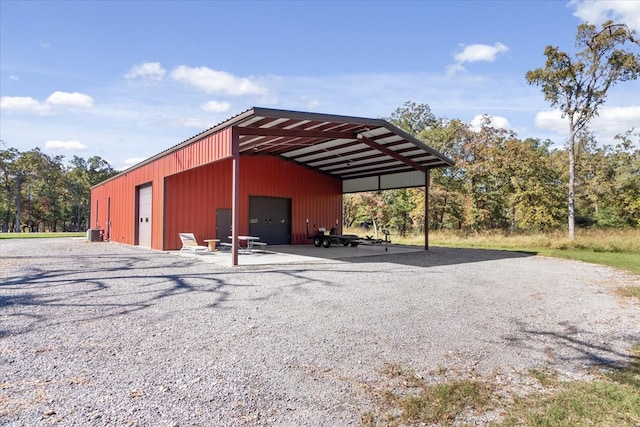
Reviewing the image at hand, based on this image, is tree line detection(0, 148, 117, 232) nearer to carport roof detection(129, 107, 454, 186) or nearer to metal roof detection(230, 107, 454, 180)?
carport roof detection(129, 107, 454, 186)

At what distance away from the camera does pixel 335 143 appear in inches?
575

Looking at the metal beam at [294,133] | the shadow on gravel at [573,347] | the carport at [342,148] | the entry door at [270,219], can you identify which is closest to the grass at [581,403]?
the shadow on gravel at [573,347]

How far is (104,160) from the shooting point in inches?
2240

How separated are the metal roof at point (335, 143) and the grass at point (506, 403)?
7624mm

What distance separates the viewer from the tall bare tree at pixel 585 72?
18719 millimetres

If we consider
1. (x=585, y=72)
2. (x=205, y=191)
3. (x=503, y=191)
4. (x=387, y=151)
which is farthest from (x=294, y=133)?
(x=503, y=191)

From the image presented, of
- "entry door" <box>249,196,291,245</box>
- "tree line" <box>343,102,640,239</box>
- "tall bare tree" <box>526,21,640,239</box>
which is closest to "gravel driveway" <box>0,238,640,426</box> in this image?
"entry door" <box>249,196,291,245</box>

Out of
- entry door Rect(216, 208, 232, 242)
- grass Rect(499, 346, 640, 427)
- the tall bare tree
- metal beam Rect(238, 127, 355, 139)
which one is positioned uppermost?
the tall bare tree

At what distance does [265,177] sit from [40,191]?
4295cm

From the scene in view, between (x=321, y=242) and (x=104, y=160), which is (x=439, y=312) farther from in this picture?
(x=104, y=160)

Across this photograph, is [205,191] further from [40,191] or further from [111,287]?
[40,191]

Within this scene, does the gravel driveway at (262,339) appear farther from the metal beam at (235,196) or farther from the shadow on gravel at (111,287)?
the metal beam at (235,196)

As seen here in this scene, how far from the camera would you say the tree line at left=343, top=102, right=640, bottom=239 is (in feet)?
84.4

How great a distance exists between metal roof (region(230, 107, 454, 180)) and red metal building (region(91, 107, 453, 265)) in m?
0.03
